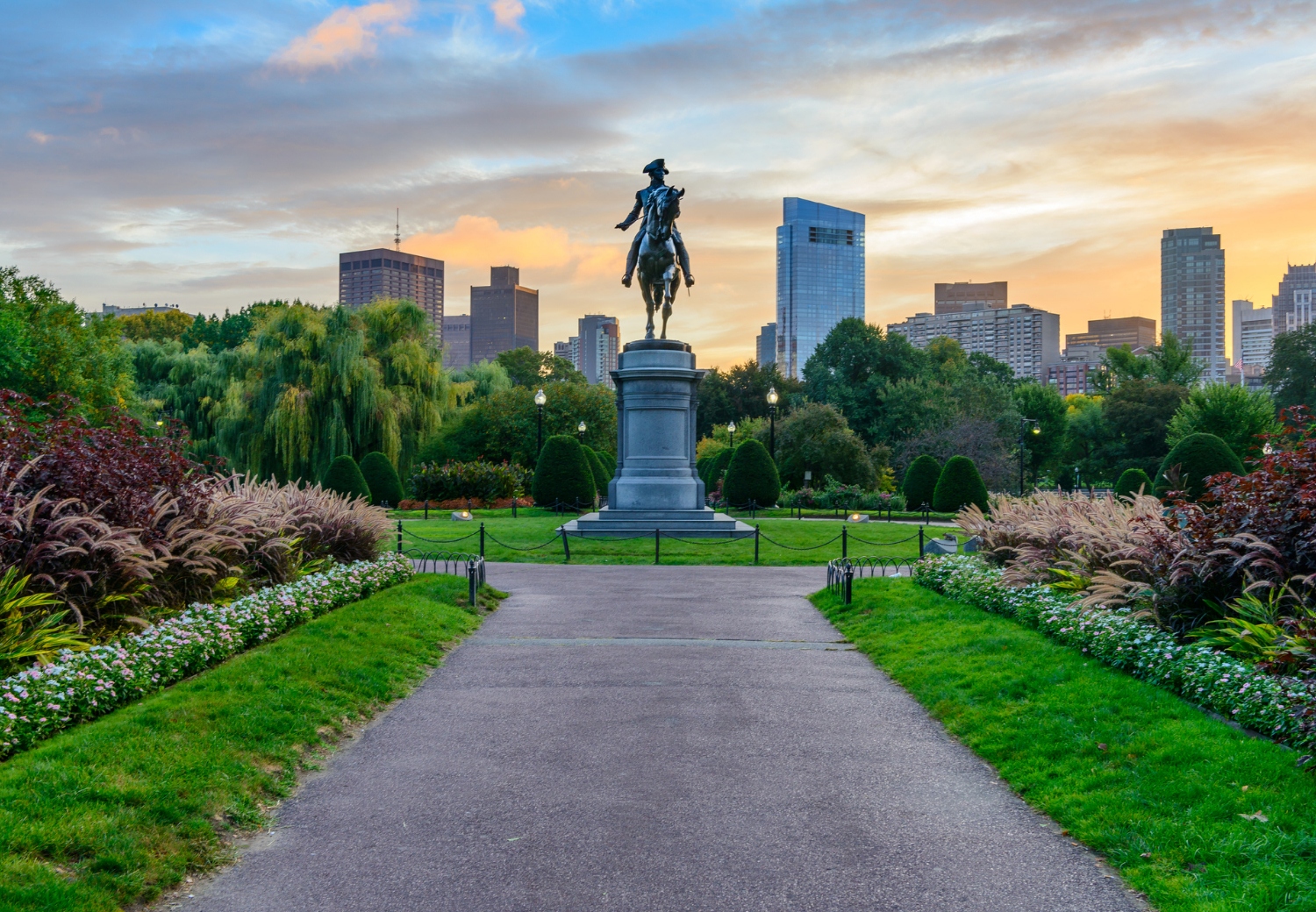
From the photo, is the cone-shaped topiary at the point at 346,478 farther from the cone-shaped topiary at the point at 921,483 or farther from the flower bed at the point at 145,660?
the flower bed at the point at 145,660

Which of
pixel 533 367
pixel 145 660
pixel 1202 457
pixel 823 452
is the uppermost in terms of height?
pixel 533 367

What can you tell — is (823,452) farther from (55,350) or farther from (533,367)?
(533,367)

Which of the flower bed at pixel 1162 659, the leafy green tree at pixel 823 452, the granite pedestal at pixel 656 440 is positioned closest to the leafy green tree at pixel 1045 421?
the leafy green tree at pixel 823 452

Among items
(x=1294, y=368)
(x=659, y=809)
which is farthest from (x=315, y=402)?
(x=1294, y=368)

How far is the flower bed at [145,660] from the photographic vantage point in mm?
6453

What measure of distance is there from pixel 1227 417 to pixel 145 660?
61.6 meters

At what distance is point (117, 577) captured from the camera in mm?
9141

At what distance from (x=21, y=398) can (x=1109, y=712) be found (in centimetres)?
1095

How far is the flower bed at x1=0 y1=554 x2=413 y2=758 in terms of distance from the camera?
254 inches

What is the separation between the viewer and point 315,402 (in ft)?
132

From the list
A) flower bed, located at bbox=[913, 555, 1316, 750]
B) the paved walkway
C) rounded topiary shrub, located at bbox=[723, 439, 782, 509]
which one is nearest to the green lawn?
rounded topiary shrub, located at bbox=[723, 439, 782, 509]

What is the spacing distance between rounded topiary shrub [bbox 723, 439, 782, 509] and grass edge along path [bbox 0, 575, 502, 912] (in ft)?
93.1

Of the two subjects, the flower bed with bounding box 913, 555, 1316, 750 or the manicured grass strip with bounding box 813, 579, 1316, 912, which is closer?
the manicured grass strip with bounding box 813, 579, 1316, 912

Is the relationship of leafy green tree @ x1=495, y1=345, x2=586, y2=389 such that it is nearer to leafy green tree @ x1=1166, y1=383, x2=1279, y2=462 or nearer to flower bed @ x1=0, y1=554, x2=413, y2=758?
leafy green tree @ x1=1166, y1=383, x2=1279, y2=462
